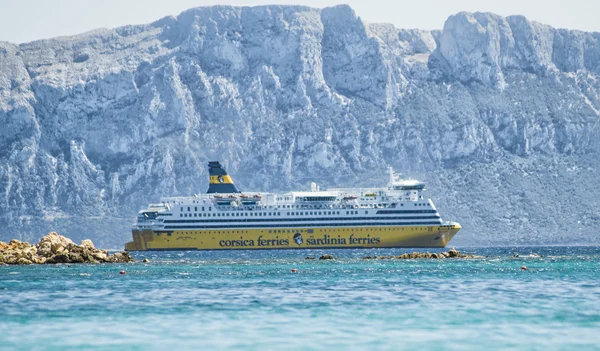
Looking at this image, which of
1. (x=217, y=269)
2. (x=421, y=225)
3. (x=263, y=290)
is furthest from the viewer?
(x=421, y=225)

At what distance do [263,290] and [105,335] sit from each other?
61.4ft

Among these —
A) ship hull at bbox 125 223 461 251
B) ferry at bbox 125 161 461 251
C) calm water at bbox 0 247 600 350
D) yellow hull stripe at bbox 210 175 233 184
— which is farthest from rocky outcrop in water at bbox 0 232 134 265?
yellow hull stripe at bbox 210 175 233 184

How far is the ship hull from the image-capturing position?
153250 mm

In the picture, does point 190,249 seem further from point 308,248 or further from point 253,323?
point 253,323

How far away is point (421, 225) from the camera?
6068 inches

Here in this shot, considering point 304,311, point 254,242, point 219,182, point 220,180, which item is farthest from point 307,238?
point 304,311

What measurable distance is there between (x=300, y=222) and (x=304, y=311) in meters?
111

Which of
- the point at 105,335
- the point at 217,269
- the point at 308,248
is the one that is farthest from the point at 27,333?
the point at 308,248

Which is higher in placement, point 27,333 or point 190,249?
point 27,333

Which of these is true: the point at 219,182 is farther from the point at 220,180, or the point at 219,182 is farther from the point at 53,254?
the point at 53,254

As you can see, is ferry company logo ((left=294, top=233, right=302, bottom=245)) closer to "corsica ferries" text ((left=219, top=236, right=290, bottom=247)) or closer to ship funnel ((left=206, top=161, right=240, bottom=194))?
"corsica ferries" text ((left=219, top=236, right=290, bottom=247))

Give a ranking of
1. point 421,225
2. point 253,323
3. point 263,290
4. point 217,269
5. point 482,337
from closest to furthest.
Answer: point 482,337
point 253,323
point 263,290
point 217,269
point 421,225

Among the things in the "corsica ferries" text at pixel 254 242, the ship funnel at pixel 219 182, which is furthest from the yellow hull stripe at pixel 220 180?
the "corsica ferries" text at pixel 254 242

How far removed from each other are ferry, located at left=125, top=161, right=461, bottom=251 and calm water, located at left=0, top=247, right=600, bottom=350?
3216 inches
